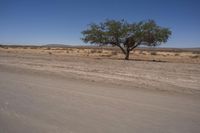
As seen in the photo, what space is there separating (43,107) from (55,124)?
1.51 metres

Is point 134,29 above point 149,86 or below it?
above

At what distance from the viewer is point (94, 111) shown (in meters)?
6.82

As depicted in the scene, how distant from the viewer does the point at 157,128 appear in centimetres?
557

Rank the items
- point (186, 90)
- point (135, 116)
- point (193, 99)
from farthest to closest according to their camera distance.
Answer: point (186, 90), point (193, 99), point (135, 116)

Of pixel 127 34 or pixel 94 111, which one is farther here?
pixel 127 34

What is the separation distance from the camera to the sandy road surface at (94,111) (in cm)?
554

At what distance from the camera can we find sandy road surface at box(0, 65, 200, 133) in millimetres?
5539

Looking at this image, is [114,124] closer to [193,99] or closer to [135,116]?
[135,116]


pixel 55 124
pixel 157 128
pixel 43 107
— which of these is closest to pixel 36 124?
pixel 55 124

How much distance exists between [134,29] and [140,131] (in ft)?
104

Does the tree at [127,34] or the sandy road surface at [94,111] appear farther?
the tree at [127,34]

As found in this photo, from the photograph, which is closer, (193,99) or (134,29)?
(193,99)

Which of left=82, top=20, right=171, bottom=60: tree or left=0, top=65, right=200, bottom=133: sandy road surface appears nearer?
left=0, top=65, right=200, bottom=133: sandy road surface

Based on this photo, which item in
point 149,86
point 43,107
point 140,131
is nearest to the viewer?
point 140,131
